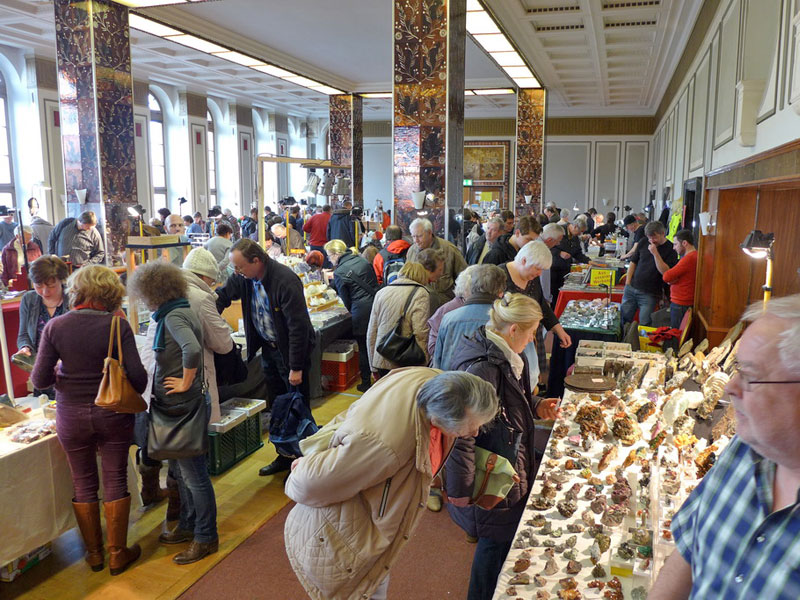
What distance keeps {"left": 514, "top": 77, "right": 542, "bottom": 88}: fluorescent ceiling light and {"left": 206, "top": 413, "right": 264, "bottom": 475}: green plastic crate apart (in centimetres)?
1288

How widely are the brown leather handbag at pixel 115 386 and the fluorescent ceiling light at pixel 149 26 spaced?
8009mm

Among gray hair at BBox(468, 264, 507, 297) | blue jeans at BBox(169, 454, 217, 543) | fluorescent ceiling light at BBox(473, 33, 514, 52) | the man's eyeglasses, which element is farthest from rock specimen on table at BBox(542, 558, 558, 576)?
fluorescent ceiling light at BBox(473, 33, 514, 52)

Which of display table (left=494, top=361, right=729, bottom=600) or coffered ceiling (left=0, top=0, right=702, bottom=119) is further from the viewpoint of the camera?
coffered ceiling (left=0, top=0, right=702, bottom=119)

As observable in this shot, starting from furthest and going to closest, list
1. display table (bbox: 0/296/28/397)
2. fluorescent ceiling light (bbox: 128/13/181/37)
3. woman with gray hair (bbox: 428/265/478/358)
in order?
1. fluorescent ceiling light (bbox: 128/13/181/37)
2. display table (bbox: 0/296/28/397)
3. woman with gray hair (bbox: 428/265/478/358)

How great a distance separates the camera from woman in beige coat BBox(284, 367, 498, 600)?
2.02 meters

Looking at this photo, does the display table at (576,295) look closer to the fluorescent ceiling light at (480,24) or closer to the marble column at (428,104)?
the marble column at (428,104)

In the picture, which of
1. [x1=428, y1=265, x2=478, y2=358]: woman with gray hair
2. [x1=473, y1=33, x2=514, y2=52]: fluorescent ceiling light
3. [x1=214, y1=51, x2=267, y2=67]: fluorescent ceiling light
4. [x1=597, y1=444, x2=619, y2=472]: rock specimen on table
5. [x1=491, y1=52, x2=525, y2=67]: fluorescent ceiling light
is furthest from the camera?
[x1=214, y1=51, x2=267, y2=67]: fluorescent ceiling light

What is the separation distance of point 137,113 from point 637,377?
15894 millimetres

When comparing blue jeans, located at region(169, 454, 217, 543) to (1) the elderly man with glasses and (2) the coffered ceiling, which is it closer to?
(1) the elderly man with glasses

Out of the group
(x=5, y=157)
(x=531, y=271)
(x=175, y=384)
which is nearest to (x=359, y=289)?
(x=531, y=271)

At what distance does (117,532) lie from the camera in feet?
11.3

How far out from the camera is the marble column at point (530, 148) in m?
16.7

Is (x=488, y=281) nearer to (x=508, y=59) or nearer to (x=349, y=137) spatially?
(x=508, y=59)

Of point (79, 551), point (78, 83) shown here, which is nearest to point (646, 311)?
point (79, 551)
